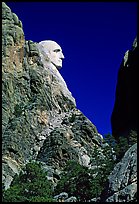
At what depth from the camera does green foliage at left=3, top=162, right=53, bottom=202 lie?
4009 centimetres

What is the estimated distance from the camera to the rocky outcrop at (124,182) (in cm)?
2897

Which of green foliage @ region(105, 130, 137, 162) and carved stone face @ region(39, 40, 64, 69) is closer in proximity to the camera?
green foliage @ region(105, 130, 137, 162)

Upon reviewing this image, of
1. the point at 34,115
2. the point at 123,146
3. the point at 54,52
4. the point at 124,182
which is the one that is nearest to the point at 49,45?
the point at 54,52

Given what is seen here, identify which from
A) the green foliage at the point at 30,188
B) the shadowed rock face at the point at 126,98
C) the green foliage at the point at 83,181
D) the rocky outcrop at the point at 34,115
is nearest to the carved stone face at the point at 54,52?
the rocky outcrop at the point at 34,115

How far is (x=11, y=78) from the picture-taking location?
262 ft

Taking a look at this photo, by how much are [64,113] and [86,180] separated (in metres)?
36.3

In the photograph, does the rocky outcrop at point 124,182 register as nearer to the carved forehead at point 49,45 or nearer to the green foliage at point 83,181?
the green foliage at point 83,181

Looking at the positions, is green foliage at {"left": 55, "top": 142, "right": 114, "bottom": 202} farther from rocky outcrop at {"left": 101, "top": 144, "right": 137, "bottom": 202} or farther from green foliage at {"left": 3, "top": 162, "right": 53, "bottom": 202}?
rocky outcrop at {"left": 101, "top": 144, "right": 137, "bottom": 202}

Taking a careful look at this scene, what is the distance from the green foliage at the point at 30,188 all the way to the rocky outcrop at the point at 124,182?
26.3ft

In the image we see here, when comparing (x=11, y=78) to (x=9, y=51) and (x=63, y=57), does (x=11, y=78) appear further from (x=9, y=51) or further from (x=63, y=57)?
Answer: (x=63, y=57)

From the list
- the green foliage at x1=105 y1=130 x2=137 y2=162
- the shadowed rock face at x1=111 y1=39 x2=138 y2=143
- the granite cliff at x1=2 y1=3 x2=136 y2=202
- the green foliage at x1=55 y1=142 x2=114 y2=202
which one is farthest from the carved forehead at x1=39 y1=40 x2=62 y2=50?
the green foliage at x1=55 y1=142 x2=114 y2=202

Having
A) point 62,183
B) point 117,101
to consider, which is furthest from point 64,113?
point 62,183

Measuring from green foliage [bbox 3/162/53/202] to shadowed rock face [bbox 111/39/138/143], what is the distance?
23264 mm

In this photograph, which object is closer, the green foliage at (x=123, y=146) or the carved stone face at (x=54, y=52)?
the green foliage at (x=123, y=146)
